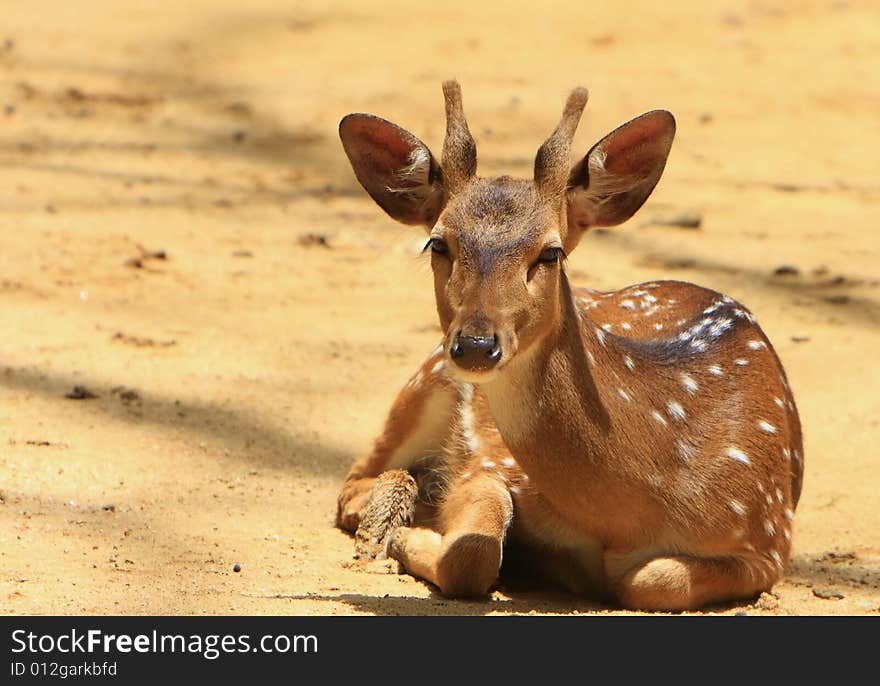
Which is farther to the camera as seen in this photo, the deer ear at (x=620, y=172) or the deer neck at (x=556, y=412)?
the deer ear at (x=620, y=172)

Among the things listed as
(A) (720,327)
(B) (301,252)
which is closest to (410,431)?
(A) (720,327)

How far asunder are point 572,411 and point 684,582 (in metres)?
0.71

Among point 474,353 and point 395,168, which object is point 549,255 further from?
point 395,168

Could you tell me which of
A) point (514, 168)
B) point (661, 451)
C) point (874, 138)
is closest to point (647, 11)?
point (874, 138)

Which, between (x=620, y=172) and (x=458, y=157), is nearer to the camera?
(x=458, y=157)

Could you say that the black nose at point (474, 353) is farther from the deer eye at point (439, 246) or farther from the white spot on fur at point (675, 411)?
the white spot on fur at point (675, 411)

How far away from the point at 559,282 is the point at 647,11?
10.8 metres

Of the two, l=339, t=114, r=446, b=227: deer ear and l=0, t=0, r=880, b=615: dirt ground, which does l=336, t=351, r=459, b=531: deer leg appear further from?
l=339, t=114, r=446, b=227: deer ear

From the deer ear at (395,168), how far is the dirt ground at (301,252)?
1.38 meters

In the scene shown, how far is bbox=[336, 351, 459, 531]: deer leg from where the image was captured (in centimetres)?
645

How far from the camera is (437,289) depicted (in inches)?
203

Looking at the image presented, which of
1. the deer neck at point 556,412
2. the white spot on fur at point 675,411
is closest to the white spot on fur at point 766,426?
the white spot on fur at point 675,411

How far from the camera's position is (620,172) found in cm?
546

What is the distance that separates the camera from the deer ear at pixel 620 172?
17.6 feet
